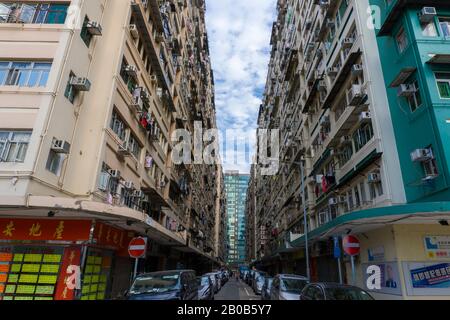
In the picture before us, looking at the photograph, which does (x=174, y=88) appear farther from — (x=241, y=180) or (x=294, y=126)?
(x=241, y=180)

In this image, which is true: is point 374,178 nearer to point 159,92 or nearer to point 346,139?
point 346,139

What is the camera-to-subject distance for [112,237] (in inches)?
543

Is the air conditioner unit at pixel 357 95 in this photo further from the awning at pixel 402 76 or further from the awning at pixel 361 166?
the awning at pixel 361 166

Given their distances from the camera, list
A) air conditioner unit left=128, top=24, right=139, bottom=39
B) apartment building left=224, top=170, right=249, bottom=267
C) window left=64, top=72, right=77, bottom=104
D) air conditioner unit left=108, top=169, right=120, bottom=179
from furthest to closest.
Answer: apartment building left=224, top=170, right=249, bottom=267 < air conditioner unit left=128, top=24, right=139, bottom=39 < air conditioner unit left=108, top=169, right=120, bottom=179 < window left=64, top=72, right=77, bottom=104

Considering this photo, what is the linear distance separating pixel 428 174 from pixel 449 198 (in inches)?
59.7

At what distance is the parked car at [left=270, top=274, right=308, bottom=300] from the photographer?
486 inches

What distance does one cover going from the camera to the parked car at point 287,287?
1234 centimetres

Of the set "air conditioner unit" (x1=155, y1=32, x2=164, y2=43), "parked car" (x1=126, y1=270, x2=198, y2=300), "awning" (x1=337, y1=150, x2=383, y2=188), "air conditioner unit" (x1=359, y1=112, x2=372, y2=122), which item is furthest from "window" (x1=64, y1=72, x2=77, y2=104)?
"awning" (x1=337, y1=150, x2=383, y2=188)

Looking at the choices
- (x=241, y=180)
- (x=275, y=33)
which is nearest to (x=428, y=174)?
(x=275, y=33)

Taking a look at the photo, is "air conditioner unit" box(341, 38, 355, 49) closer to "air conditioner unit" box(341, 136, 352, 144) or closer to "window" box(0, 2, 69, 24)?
"air conditioner unit" box(341, 136, 352, 144)

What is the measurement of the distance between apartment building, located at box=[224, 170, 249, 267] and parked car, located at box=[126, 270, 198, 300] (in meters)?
140

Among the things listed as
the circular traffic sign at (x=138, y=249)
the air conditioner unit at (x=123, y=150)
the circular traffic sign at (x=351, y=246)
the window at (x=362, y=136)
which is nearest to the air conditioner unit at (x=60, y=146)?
the air conditioner unit at (x=123, y=150)

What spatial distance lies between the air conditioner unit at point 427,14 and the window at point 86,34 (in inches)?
640
